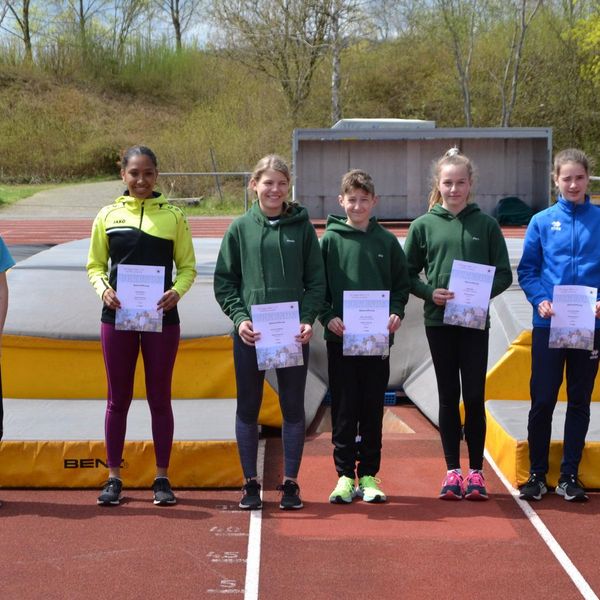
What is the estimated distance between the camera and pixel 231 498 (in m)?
4.65

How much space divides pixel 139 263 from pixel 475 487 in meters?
1.93

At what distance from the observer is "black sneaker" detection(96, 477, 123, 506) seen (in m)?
4.47

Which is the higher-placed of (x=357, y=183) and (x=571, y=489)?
(x=357, y=183)

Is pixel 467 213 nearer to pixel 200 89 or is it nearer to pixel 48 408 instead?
pixel 48 408

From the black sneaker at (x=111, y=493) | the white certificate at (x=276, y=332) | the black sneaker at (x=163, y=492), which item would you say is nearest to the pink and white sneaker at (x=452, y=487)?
the white certificate at (x=276, y=332)

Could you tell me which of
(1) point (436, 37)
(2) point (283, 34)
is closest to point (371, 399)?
(2) point (283, 34)

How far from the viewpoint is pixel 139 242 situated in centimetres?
434

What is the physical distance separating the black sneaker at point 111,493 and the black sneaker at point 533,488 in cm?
195

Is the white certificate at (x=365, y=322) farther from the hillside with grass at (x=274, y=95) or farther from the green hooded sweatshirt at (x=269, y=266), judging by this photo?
the hillside with grass at (x=274, y=95)

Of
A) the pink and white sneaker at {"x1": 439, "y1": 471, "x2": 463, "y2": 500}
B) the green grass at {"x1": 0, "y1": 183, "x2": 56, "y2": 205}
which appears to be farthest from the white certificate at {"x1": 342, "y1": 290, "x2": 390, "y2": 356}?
the green grass at {"x1": 0, "y1": 183, "x2": 56, "y2": 205}

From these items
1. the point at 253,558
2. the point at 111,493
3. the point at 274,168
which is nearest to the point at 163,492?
the point at 111,493

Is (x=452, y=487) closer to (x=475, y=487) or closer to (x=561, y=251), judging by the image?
(x=475, y=487)

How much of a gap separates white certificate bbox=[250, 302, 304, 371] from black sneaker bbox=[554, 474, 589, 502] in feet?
4.88

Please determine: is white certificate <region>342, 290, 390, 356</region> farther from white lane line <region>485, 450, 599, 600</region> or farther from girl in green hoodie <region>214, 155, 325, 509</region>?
white lane line <region>485, 450, 599, 600</region>
